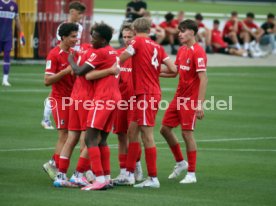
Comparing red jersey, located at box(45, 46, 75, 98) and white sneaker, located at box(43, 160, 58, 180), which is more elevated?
red jersey, located at box(45, 46, 75, 98)

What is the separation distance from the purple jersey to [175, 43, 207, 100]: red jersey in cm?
1314

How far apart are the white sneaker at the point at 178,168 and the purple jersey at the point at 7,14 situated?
518 inches

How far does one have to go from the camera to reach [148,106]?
1265cm

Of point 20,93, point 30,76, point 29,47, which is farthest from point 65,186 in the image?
point 29,47

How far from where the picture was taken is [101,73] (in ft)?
39.4

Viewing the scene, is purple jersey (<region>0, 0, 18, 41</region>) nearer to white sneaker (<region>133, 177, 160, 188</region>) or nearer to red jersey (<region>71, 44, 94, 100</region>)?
red jersey (<region>71, 44, 94, 100</region>)

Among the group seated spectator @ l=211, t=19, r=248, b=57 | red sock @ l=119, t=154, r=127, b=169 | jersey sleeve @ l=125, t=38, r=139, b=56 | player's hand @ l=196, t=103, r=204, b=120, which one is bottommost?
seated spectator @ l=211, t=19, r=248, b=57

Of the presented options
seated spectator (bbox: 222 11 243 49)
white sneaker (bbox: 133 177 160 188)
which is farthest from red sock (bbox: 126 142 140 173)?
seated spectator (bbox: 222 11 243 49)

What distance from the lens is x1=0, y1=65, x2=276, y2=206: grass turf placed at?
38.0 ft

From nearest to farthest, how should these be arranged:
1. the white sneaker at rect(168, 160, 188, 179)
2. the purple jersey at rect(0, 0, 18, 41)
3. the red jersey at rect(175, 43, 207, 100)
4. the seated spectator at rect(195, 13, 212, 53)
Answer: the red jersey at rect(175, 43, 207, 100), the white sneaker at rect(168, 160, 188, 179), the purple jersey at rect(0, 0, 18, 41), the seated spectator at rect(195, 13, 212, 53)

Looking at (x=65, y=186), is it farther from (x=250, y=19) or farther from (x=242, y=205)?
(x=250, y=19)

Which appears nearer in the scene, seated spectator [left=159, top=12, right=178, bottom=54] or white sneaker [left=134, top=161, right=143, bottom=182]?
white sneaker [left=134, top=161, right=143, bottom=182]

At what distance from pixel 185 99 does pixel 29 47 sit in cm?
1891

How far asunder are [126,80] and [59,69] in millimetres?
989
